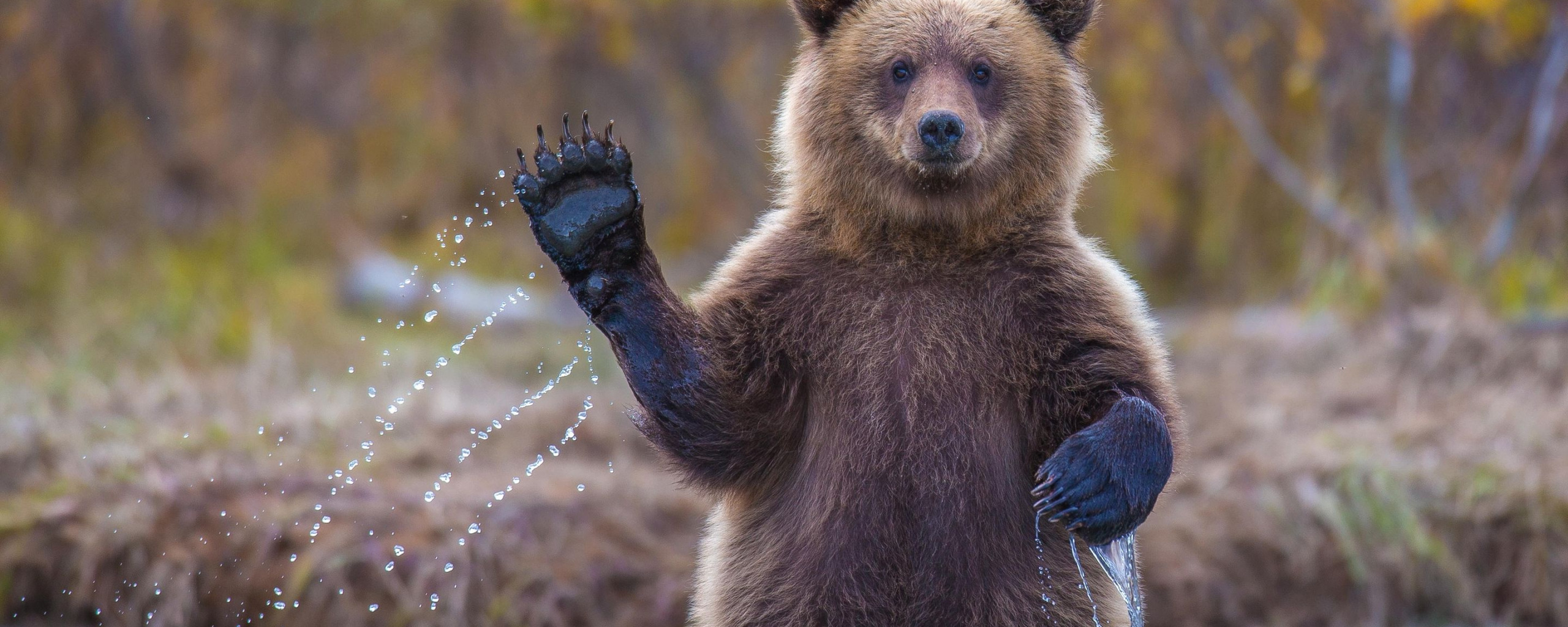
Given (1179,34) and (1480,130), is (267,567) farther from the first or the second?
(1480,130)

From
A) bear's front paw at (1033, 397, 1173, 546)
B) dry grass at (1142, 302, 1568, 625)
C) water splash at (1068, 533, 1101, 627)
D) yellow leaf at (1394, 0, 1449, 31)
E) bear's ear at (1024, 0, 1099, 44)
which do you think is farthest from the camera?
yellow leaf at (1394, 0, 1449, 31)

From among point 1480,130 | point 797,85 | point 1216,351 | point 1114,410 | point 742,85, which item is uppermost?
point 742,85

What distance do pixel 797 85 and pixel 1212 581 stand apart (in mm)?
2826

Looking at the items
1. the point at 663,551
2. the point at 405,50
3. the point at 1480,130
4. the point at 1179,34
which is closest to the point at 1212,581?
the point at 663,551

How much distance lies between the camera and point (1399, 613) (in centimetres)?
502

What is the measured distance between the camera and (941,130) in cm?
273

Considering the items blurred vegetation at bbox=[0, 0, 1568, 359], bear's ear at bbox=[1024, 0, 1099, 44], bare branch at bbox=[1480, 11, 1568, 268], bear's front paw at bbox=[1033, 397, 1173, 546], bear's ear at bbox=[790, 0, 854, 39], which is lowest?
bear's front paw at bbox=[1033, 397, 1173, 546]

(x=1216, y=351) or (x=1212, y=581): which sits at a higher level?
(x=1216, y=351)

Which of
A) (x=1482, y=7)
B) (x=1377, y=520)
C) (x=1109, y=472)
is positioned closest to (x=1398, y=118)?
(x=1482, y=7)

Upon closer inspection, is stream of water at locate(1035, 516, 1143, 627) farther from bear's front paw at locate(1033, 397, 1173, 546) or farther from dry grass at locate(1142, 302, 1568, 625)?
dry grass at locate(1142, 302, 1568, 625)

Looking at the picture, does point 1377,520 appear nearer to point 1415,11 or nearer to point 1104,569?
point 1415,11

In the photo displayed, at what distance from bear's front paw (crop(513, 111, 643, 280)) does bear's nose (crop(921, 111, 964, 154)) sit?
1.87ft

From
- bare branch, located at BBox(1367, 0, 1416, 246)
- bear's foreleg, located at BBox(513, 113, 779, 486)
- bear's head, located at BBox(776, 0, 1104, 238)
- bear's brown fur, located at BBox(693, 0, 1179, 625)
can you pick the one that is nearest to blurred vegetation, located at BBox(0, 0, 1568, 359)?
bare branch, located at BBox(1367, 0, 1416, 246)

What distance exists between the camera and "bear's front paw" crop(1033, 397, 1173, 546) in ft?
8.48
